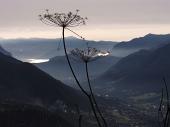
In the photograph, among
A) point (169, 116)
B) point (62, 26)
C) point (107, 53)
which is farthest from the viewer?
point (107, 53)

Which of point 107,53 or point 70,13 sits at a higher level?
point 70,13

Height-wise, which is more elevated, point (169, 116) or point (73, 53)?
point (73, 53)

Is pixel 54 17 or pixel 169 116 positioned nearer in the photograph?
pixel 169 116

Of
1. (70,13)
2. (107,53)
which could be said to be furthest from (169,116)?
(70,13)

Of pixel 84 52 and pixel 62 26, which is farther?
pixel 84 52

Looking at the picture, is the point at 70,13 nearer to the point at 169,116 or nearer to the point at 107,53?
the point at 107,53

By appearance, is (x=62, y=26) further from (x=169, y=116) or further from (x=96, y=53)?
(x=169, y=116)

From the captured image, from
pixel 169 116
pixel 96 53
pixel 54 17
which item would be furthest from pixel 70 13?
pixel 169 116

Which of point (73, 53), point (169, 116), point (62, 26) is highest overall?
point (62, 26)

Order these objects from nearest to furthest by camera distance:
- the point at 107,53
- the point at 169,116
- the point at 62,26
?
the point at 169,116, the point at 62,26, the point at 107,53
